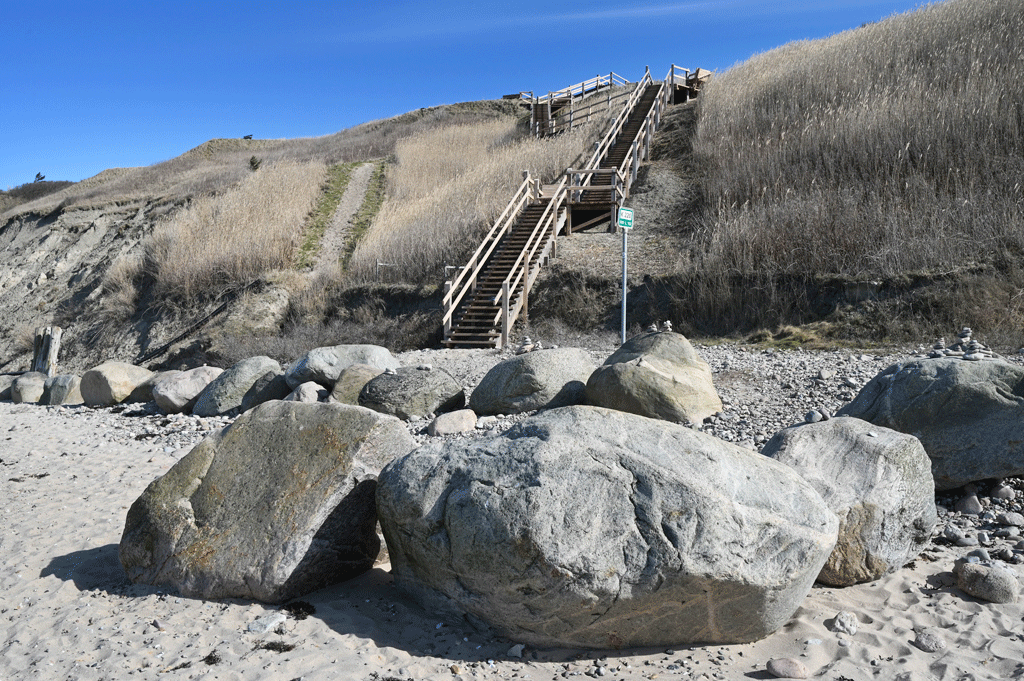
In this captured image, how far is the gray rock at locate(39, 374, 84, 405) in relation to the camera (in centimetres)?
1358

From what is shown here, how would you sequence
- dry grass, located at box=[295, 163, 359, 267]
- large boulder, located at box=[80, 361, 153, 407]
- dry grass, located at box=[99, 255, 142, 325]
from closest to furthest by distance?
large boulder, located at box=[80, 361, 153, 407] < dry grass, located at box=[295, 163, 359, 267] < dry grass, located at box=[99, 255, 142, 325]

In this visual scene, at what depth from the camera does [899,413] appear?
624 cm

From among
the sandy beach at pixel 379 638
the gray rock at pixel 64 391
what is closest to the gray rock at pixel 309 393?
the sandy beach at pixel 379 638

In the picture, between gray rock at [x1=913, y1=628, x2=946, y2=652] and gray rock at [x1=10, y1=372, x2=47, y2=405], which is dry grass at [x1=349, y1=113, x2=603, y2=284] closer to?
gray rock at [x1=10, y1=372, x2=47, y2=405]

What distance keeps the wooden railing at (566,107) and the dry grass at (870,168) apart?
25.5 ft

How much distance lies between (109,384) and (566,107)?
74.9 ft

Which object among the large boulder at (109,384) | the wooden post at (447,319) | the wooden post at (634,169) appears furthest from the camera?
the wooden post at (634,169)

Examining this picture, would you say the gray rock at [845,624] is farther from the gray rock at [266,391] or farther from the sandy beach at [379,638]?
the gray rock at [266,391]

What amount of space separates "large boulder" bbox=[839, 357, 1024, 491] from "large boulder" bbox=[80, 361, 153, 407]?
11.8 meters

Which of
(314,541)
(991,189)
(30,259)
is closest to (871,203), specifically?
(991,189)

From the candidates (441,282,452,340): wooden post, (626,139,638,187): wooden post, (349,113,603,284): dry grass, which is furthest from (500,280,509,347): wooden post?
(626,139,638,187): wooden post

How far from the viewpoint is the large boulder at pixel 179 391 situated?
1148 cm

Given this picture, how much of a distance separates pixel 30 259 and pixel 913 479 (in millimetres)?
31808

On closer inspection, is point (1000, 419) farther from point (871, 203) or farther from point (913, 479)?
point (871, 203)
